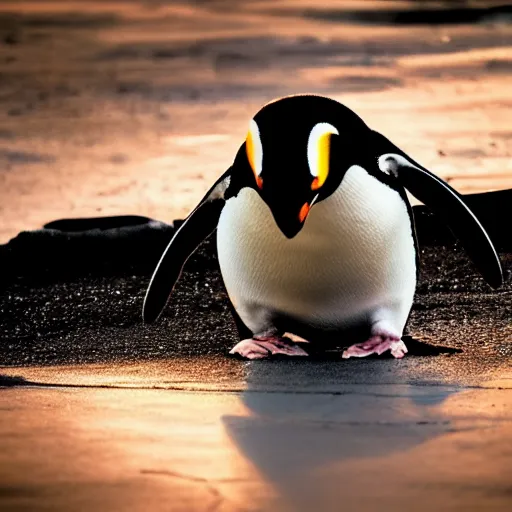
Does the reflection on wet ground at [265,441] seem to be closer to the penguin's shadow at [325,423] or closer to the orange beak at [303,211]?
the penguin's shadow at [325,423]

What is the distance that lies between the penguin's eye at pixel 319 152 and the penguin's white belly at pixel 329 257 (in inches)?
7.0

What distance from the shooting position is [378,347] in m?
3.43

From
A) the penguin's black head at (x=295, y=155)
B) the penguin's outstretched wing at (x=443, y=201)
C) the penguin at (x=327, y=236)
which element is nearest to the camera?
the penguin's black head at (x=295, y=155)

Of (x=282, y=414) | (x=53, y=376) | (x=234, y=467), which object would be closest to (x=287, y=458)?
(x=234, y=467)

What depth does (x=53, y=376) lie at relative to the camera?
3.18 metres

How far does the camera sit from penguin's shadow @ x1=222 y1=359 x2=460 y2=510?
1879mm

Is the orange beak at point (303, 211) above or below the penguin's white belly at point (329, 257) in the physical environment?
above

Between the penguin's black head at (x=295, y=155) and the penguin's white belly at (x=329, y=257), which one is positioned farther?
the penguin's white belly at (x=329, y=257)

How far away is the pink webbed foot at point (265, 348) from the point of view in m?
3.44

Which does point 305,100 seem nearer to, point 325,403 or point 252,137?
point 252,137

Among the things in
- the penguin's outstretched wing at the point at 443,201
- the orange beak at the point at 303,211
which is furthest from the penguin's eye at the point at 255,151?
the penguin's outstretched wing at the point at 443,201

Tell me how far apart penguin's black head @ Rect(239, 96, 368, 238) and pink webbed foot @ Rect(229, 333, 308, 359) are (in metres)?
0.48

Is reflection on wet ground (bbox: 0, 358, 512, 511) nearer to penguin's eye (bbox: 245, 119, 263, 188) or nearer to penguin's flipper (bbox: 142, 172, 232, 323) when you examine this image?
penguin's eye (bbox: 245, 119, 263, 188)

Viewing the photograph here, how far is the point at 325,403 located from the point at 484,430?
0.46m
